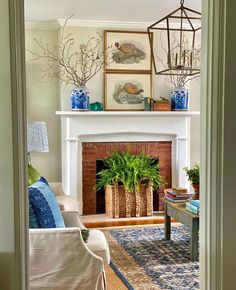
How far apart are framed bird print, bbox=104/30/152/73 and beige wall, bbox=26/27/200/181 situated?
171mm

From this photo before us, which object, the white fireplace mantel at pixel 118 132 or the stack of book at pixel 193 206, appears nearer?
the stack of book at pixel 193 206

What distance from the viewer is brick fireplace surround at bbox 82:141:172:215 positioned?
5590 millimetres

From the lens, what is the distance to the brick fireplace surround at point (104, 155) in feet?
18.3

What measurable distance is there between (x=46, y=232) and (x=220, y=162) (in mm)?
1317

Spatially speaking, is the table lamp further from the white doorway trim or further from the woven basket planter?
the white doorway trim

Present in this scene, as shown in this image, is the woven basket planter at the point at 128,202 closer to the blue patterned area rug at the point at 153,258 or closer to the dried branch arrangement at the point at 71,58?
the blue patterned area rug at the point at 153,258

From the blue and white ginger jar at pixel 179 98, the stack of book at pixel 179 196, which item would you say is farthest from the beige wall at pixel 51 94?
the stack of book at pixel 179 196

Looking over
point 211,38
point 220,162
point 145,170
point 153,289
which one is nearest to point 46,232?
point 153,289

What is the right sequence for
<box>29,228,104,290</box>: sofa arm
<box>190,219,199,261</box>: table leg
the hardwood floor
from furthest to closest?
the hardwood floor, <box>190,219,199,261</box>: table leg, <box>29,228,104,290</box>: sofa arm

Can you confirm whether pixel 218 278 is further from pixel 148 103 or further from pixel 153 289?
pixel 148 103

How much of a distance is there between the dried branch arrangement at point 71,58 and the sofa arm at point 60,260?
2.99 meters

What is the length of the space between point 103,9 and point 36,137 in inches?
68.8

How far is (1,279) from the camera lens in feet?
5.74

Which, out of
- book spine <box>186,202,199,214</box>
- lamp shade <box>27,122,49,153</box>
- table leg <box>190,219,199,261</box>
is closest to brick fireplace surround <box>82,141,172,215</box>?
lamp shade <box>27,122,49,153</box>
